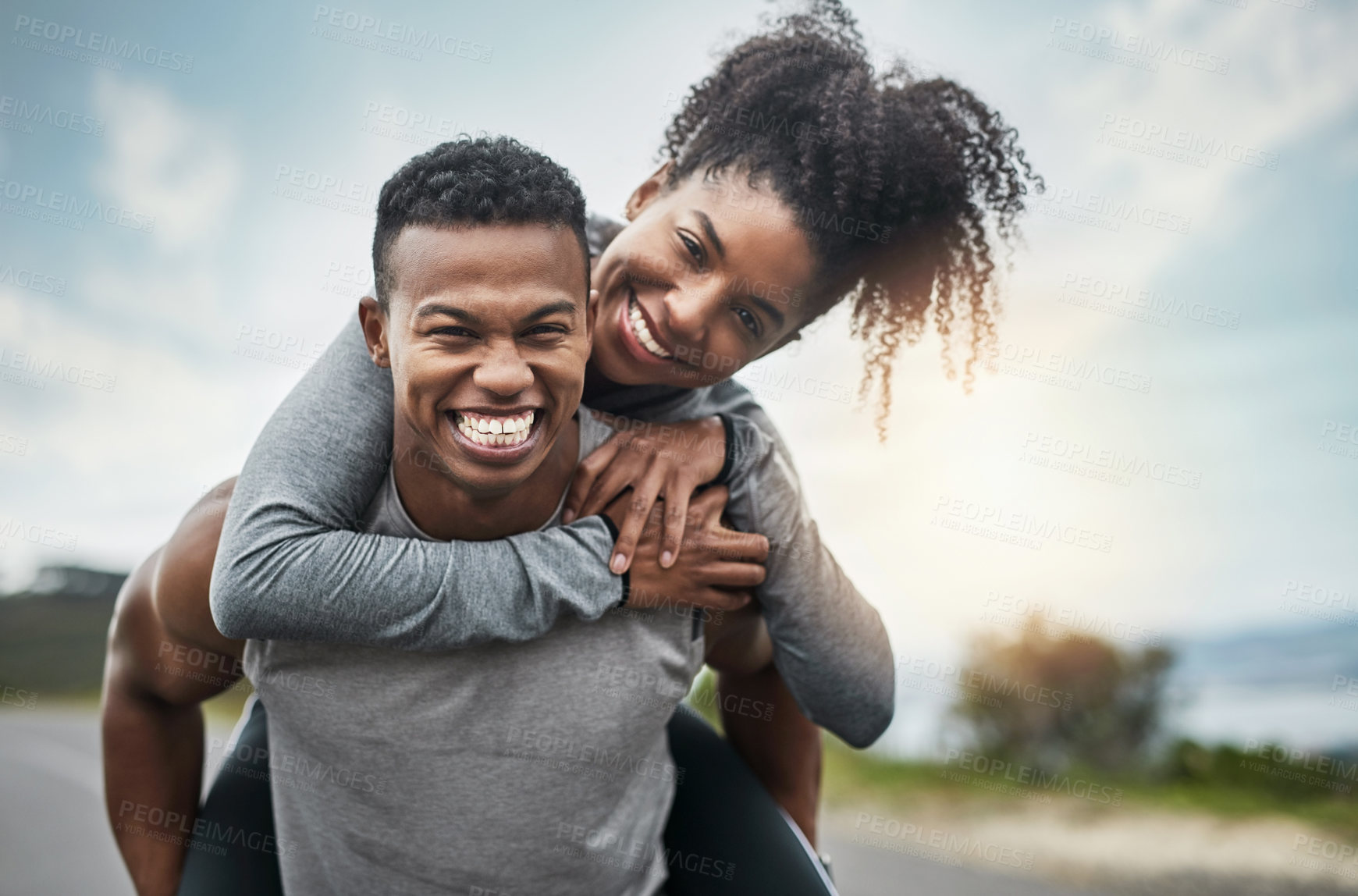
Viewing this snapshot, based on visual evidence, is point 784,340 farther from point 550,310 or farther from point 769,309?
point 550,310

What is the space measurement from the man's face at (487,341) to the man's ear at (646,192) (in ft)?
2.25

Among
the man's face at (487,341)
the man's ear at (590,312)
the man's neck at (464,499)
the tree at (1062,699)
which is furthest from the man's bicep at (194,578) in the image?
the tree at (1062,699)

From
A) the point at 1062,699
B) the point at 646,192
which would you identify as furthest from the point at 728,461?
the point at 1062,699

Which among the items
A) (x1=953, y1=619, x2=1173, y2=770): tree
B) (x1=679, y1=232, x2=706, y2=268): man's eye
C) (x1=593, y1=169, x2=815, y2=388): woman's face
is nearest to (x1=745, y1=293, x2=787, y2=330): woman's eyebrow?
(x1=593, y1=169, x2=815, y2=388): woman's face

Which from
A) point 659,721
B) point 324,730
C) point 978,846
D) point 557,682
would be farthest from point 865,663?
point 978,846

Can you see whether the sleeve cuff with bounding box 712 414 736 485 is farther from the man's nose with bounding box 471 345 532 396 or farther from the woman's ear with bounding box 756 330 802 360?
the man's nose with bounding box 471 345 532 396

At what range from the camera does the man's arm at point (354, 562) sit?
4.32 ft

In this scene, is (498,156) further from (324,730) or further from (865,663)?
(865,663)

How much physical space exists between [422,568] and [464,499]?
0.52 ft

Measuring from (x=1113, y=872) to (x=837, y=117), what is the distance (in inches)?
193

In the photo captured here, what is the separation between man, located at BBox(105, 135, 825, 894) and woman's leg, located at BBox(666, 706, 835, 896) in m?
0.17

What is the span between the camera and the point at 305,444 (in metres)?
1.43

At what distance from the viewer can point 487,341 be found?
1.35 metres

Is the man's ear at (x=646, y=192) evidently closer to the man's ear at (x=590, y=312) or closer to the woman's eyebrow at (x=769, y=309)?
the woman's eyebrow at (x=769, y=309)
